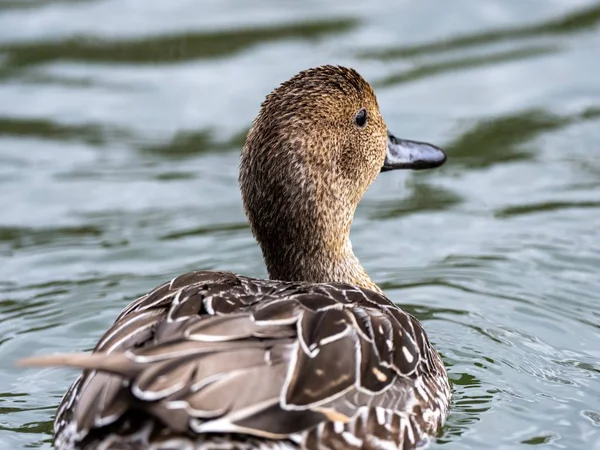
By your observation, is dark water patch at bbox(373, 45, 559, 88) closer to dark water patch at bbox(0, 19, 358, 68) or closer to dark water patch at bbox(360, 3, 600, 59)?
dark water patch at bbox(360, 3, 600, 59)

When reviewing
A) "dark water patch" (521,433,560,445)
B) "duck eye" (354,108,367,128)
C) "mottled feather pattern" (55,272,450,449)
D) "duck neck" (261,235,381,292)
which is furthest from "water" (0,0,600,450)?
"duck eye" (354,108,367,128)

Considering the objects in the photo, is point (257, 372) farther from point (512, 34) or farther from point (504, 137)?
point (512, 34)

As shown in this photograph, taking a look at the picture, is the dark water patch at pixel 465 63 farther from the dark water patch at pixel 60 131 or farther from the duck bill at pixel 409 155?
the duck bill at pixel 409 155

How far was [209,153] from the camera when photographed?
39.4ft

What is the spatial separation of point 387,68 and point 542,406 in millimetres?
6737

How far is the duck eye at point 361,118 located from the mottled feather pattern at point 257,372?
4.42 ft

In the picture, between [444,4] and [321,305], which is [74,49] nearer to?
[444,4]

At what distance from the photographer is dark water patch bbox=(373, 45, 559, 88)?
43.7 ft

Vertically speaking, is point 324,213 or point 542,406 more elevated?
point 324,213

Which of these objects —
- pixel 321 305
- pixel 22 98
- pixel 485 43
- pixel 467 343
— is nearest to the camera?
pixel 321 305

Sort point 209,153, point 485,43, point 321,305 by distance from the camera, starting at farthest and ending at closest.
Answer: point 485,43
point 209,153
point 321,305

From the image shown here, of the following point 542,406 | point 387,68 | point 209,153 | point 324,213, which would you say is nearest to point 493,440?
point 542,406

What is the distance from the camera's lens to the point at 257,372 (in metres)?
5.90

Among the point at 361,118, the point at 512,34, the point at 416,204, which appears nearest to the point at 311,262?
the point at 361,118
